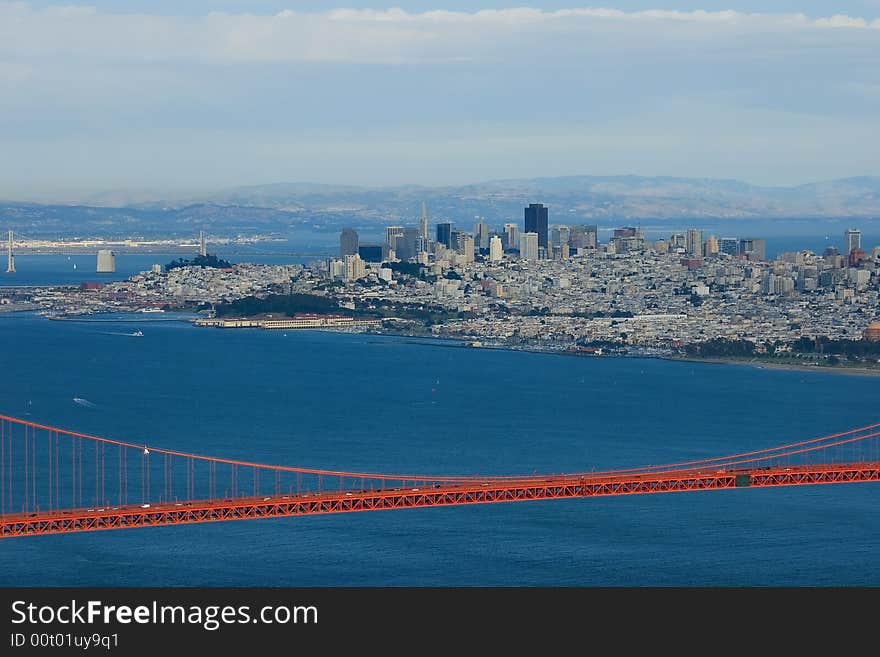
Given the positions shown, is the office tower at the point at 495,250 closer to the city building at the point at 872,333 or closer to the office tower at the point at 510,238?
the office tower at the point at 510,238

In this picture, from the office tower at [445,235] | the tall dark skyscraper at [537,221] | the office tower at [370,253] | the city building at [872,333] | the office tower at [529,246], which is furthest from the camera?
the tall dark skyscraper at [537,221]

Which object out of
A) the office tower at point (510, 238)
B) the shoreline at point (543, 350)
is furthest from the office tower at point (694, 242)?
the shoreline at point (543, 350)

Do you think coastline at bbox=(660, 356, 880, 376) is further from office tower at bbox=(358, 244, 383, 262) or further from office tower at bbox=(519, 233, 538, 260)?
office tower at bbox=(358, 244, 383, 262)

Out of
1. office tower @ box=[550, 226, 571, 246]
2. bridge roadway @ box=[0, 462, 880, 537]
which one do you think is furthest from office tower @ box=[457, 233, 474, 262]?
bridge roadway @ box=[0, 462, 880, 537]

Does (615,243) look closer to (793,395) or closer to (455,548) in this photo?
(793,395)

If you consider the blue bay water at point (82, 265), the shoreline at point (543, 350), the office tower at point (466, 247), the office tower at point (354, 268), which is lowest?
the shoreline at point (543, 350)

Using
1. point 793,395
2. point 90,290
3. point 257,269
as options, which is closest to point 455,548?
point 793,395

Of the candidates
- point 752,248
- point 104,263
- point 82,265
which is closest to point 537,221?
point 752,248
